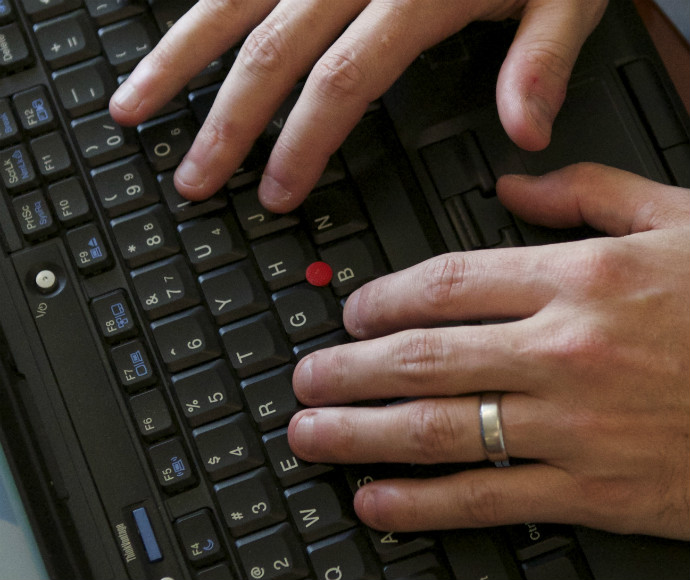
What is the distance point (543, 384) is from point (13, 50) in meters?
0.52

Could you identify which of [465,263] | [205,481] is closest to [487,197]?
[465,263]

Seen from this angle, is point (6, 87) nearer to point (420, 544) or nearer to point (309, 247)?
point (309, 247)

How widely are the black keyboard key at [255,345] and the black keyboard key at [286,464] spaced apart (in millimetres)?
57

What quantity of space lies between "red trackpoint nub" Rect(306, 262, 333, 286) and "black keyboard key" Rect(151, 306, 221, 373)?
0.09 metres

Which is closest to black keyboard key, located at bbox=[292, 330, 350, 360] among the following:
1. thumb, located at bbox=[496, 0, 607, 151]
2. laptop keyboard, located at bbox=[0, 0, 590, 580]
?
laptop keyboard, located at bbox=[0, 0, 590, 580]

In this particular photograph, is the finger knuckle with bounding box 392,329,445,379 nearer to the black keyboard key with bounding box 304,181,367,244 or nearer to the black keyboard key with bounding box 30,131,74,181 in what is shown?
the black keyboard key with bounding box 304,181,367,244

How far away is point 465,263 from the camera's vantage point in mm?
596

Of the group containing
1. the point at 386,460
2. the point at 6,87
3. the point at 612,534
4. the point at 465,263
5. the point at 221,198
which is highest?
the point at 6,87

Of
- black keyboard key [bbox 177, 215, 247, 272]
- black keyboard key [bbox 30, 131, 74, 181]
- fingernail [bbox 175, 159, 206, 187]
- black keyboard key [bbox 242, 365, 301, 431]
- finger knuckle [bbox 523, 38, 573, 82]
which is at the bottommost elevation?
black keyboard key [bbox 242, 365, 301, 431]

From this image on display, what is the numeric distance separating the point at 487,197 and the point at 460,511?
0.84 ft

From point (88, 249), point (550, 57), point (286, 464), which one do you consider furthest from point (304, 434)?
point (550, 57)

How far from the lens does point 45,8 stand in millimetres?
674

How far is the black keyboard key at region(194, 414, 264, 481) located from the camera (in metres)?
0.61

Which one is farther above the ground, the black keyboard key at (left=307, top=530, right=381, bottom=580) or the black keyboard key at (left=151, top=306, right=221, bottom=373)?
the black keyboard key at (left=151, top=306, right=221, bottom=373)
